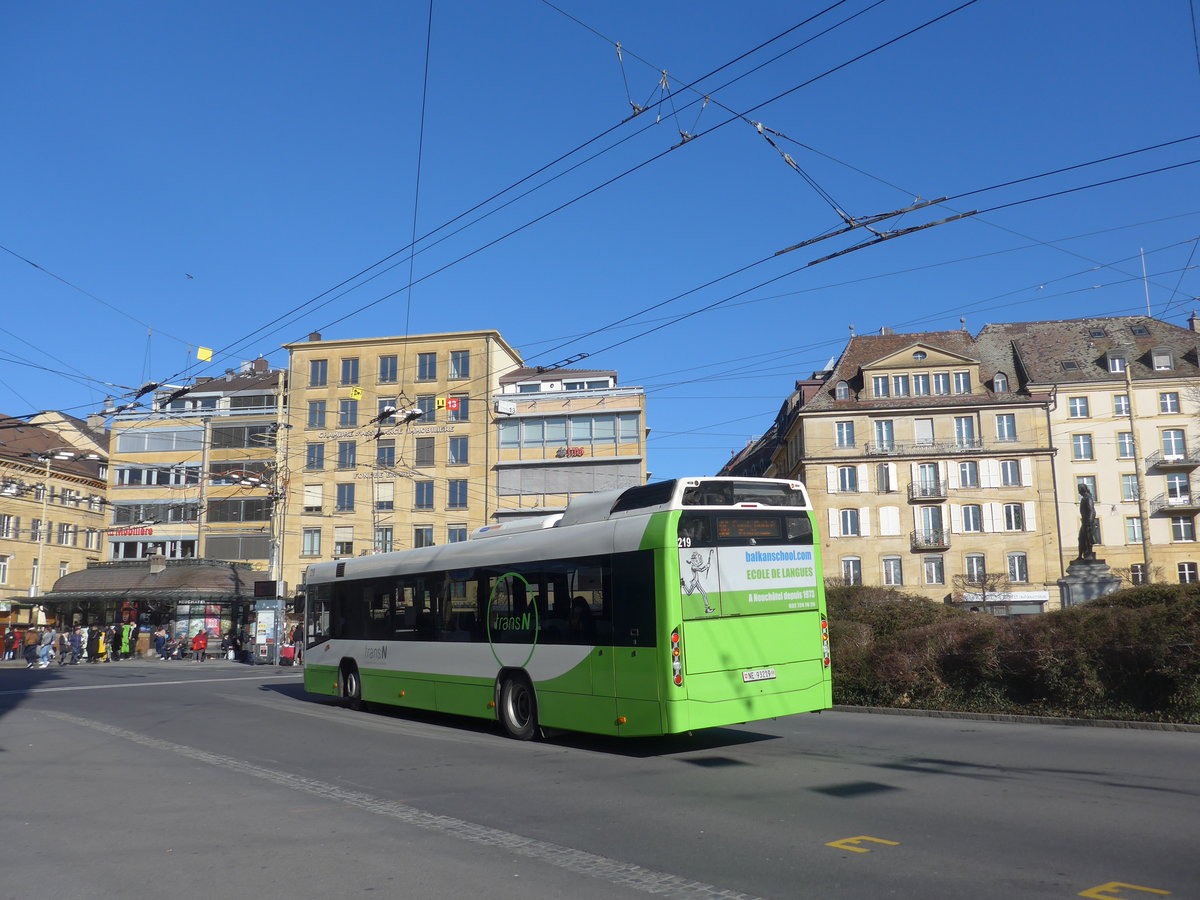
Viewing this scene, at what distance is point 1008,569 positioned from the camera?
57281 millimetres

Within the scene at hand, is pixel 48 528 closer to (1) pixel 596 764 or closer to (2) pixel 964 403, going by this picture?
(2) pixel 964 403

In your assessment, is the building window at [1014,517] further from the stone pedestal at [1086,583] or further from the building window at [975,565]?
the stone pedestal at [1086,583]

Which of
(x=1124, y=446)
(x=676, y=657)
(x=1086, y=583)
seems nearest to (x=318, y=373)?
(x=1124, y=446)

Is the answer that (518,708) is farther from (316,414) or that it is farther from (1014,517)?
(316,414)

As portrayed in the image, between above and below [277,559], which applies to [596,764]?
below

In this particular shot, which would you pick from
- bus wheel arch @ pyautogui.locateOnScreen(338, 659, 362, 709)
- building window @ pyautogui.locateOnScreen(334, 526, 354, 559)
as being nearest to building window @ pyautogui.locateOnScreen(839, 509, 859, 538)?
building window @ pyautogui.locateOnScreen(334, 526, 354, 559)

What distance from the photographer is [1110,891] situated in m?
5.79

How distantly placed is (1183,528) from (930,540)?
1551 cm

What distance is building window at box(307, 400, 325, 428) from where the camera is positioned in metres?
64.2

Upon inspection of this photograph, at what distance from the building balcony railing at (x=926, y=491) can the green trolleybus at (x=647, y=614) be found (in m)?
47.8

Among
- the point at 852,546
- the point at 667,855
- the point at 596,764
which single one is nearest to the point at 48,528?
the point at 852,546

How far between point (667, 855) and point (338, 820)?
3.06m

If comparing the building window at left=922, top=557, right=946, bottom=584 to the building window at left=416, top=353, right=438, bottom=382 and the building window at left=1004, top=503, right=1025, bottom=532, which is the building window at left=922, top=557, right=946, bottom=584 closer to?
the building window at left=1004, top=503, right=1025, bottom=532

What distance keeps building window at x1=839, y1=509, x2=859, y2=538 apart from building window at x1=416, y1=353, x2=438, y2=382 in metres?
26.8
